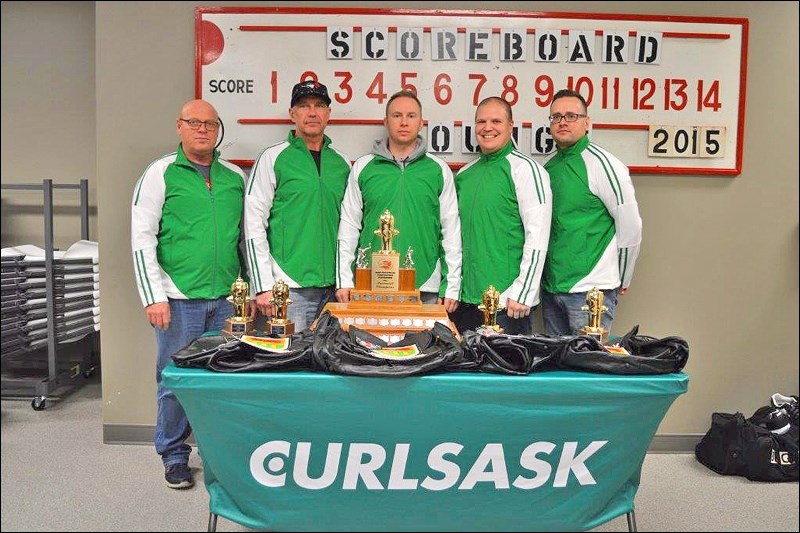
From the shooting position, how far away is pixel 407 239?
272cm

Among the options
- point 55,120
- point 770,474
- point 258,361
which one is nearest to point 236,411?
point 258,361

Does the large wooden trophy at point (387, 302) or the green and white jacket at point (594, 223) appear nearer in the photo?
the large wooden trophy at point (387, 302)

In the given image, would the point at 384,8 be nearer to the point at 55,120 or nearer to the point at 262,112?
the point at 262,112

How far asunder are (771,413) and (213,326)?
2727mm

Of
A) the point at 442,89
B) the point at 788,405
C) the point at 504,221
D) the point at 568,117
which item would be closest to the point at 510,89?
the point at 442,89

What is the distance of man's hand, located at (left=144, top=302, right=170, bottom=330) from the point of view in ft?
8.51

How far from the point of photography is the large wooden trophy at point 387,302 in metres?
2.29

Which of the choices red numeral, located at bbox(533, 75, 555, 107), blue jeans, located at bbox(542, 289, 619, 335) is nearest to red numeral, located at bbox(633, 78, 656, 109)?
red numeral, located at bbox(533, 75, 555, 107)

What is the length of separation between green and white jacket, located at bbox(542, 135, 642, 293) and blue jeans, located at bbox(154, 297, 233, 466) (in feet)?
5.31

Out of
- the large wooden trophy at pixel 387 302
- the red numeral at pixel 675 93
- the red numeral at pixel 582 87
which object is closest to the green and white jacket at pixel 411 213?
the large wooden trophy at pixel 387 302

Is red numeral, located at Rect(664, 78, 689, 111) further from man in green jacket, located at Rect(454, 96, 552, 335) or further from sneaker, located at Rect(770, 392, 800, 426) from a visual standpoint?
sneaker, located at Rect(770, 392, 800, 426)

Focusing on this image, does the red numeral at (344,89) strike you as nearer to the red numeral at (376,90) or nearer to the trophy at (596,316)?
the red numeral at (376,90)

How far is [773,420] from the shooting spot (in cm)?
291

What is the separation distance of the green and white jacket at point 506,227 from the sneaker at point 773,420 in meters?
1.32
